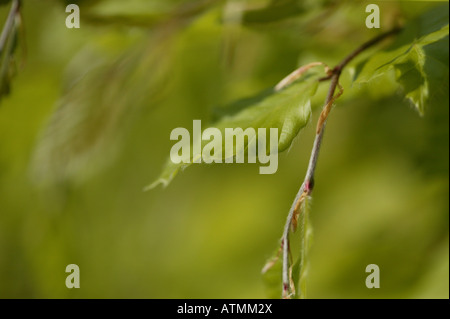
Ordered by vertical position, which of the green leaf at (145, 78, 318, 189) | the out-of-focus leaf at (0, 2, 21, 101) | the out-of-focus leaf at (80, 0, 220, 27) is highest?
the out-of-focus leaf at (80, 0, 220, 27)

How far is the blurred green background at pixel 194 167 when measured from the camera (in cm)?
88

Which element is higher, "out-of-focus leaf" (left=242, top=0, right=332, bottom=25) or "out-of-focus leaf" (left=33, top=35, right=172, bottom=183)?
"out-of-focus leaf" (left=242, top=0, right=332, bottom=25)

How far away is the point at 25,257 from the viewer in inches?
54.8

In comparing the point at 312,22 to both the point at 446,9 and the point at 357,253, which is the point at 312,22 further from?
the point at 357,253

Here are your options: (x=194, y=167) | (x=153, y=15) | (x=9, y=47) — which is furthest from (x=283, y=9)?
(x=194, y=167)

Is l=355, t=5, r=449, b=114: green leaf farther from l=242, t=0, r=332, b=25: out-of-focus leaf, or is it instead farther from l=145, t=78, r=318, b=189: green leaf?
l=242, t=0, r=332, b=25: out-of-focus leaf

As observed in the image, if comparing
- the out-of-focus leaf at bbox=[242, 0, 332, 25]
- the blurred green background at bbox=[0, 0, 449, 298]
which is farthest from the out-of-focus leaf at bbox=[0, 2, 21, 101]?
the out-of-focus leaf at bbox=[242, 0, 332, 25]

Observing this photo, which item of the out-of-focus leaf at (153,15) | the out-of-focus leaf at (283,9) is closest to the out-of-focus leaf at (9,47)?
the out-of-focus leaf at (153,15)

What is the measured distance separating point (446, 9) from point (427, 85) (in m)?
0.14

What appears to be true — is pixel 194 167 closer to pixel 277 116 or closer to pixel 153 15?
pixel 153 15

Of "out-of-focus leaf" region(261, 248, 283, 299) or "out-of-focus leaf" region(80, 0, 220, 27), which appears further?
"out-of-focus leaf" region(80, 0, 220, 27)

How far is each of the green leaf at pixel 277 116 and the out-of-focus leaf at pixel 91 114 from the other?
220 mm

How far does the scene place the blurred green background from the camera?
0.88 m
